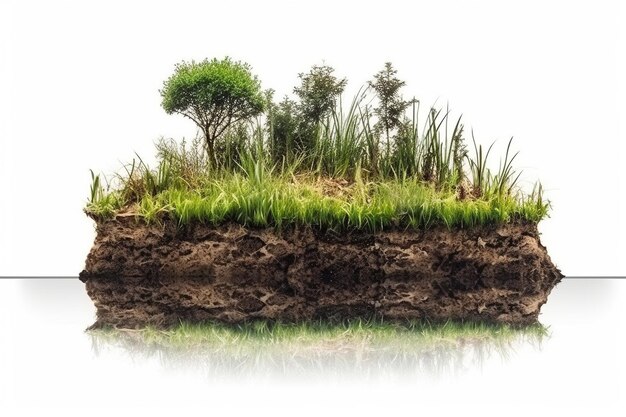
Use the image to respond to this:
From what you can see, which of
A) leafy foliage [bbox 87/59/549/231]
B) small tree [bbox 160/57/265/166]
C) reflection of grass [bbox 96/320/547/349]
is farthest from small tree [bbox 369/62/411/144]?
reflection of grass [bbox 96/320/547/349]

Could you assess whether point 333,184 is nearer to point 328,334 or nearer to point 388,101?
point 388,101

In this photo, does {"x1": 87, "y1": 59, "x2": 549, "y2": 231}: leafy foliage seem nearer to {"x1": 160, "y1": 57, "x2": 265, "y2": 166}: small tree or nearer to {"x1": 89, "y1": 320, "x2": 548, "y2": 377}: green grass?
{"x1": 160, "y1": 57, "x2": 265, "y2": 166}: small tree

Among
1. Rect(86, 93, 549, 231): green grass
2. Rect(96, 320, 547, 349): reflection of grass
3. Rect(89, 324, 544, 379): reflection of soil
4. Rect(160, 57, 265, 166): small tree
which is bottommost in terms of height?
Rect(89, 324, 544, 379): reflection of soil

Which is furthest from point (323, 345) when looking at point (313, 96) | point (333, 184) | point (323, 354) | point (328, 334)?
point (313, 96)

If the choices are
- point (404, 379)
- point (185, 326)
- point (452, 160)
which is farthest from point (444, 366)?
point (452, 160)

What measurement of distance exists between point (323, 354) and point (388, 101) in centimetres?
494

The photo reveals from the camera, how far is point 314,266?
8055 millimetres

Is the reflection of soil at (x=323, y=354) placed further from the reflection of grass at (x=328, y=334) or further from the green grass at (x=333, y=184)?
the green grass at (x=333, y=184)

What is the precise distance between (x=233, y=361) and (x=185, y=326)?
3.87 feet

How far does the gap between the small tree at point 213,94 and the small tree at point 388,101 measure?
1427 millimetres

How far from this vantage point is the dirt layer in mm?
7465

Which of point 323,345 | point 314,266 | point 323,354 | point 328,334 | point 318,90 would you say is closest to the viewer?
point 323,354

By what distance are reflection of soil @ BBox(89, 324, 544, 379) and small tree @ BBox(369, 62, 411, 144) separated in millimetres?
4213

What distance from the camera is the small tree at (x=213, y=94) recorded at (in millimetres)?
8758
